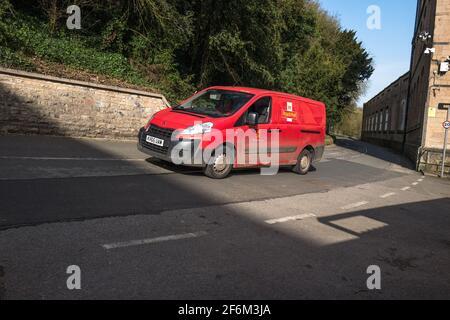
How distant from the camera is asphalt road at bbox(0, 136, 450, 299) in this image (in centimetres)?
388

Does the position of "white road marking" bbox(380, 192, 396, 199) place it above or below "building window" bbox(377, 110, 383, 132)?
below

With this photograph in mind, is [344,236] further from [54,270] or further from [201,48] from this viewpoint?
[201,48]

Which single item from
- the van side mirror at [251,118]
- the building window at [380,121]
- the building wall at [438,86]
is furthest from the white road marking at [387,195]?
the building window at [380,121]

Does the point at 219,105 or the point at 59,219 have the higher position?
Answer: the point at 219,105

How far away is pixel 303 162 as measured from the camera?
12430mm

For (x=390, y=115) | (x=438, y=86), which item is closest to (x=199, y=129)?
(x=438, y=86)

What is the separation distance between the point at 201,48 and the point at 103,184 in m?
16.1

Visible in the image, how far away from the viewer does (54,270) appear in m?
3.84

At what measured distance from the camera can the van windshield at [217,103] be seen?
9766mm

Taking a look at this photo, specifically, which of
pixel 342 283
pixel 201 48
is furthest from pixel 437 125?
pixel 342 283

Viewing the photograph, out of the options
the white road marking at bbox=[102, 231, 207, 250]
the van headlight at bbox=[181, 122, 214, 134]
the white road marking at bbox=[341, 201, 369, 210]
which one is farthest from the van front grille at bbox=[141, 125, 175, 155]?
the white road marking at bbox=[102, 231, 207, 250]

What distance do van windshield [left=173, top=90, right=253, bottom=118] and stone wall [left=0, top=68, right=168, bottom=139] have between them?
17.2 ft

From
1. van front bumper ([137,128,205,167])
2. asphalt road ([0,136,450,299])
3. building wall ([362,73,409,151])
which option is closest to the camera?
asphalt road ([0,136,450,299])

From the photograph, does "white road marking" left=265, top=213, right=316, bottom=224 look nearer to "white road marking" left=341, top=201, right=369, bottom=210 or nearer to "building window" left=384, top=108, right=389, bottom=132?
"white road marking" left=341, top=201, right=369, bottom=210
